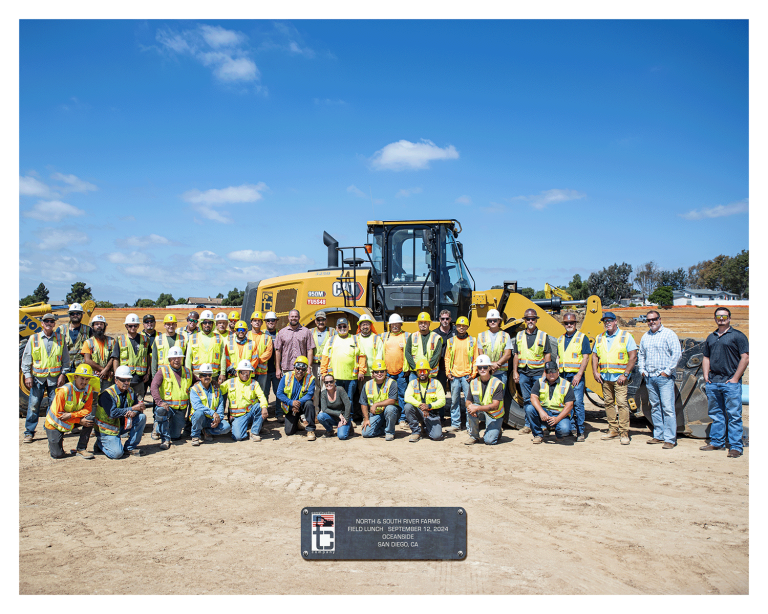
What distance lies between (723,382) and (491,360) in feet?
9.25

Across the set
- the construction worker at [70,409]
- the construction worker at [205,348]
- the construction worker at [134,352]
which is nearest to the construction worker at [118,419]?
the construction worker at [70,409]

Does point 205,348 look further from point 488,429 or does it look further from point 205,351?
point 488,429

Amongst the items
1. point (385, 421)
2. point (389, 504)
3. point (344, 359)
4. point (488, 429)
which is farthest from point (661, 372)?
point (344, 359)

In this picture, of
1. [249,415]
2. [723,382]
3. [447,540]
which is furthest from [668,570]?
[249,415]

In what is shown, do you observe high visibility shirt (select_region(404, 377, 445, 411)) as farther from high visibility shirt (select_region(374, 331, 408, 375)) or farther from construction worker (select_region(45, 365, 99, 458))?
construction worker (select_region(45, 365, 99, 458))

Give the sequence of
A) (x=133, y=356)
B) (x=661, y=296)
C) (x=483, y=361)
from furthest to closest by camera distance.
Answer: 1. (x=661, y=296)
2. (x=133, y=356)
3. (x=483, y=361)

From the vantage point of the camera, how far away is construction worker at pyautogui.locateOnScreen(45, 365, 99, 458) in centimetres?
582

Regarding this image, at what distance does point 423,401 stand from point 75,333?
509 cm

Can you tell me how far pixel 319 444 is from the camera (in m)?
6.51

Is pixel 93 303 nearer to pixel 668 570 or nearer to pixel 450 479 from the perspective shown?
pixel 450 479

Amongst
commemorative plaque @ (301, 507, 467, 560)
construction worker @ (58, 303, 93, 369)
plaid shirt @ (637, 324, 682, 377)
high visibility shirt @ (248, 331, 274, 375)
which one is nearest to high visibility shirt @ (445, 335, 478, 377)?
plaid shirt @ (637, 324, 682, 377)

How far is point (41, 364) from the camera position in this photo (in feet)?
22.3

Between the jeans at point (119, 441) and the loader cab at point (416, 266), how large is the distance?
159 inches

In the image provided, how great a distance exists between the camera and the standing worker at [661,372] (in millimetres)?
6312
